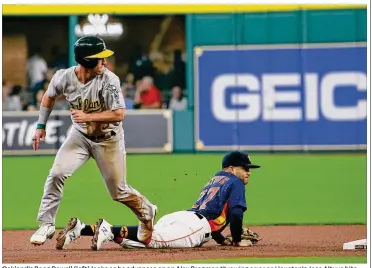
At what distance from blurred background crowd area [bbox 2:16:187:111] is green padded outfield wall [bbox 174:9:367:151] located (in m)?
0.43

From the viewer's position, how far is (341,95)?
16922 mm

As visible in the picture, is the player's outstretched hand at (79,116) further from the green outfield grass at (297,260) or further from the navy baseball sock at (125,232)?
the green outfield grass at (297,260)

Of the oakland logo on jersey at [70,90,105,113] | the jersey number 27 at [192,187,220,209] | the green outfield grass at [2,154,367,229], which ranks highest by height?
the oakland logo on jersey at [70,90,105,113]

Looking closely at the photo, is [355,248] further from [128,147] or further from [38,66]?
[38,66]

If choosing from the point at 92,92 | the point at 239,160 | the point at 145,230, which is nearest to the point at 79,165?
the point at 92,92

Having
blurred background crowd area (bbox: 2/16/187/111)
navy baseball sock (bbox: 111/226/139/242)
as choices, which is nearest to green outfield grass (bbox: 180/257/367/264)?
navy baseball sock (bbox: 111/226/139/242)

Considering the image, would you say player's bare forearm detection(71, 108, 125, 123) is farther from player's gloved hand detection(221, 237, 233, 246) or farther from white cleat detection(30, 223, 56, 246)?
player's gloved hand detection(221, 237, 233, 246)

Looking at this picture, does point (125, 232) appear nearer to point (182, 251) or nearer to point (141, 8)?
point (182, 251)

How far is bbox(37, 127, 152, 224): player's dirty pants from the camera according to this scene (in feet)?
23.0

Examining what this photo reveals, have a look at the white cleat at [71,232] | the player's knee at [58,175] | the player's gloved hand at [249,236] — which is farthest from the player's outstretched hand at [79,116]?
the player's gloved hand at [249,236]

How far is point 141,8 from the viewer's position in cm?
1703

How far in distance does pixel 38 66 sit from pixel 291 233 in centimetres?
972

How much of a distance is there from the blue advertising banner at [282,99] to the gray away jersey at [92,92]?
1000 centimetres

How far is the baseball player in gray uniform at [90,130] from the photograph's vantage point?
689 cm
